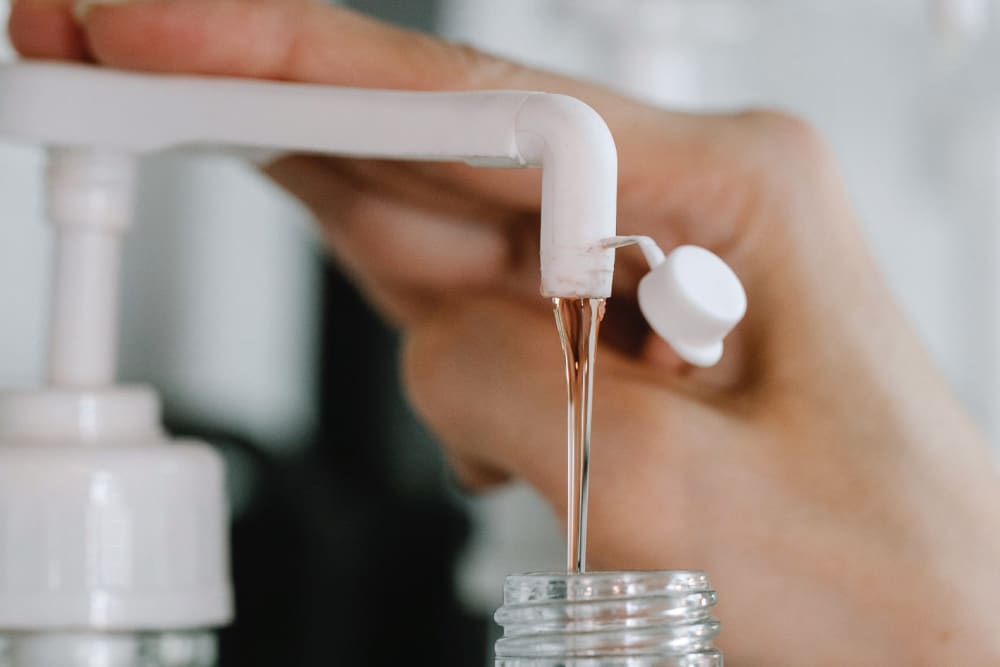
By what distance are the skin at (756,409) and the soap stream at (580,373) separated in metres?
0.08

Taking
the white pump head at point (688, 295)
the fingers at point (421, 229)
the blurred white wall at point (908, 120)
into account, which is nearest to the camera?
the white pump head at point (688, 295)

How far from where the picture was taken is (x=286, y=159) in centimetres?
39

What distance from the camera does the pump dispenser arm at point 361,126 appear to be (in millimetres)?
256

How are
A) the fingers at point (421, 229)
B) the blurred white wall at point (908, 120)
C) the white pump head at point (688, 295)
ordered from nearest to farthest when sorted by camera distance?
the white pump head at point (688, 295) < the fingers at point (421, 229) < the blurred white wall at point (908, 120)

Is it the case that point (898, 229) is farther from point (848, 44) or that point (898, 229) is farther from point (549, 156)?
point (549, 156)

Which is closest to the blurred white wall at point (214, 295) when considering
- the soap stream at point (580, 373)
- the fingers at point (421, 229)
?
the fingers at point (421, 229)

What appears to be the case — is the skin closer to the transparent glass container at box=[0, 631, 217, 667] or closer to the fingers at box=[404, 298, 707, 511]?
the fingers at box=[404, 298, 707, 511]

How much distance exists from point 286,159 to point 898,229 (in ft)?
1.47

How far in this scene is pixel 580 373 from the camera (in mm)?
267

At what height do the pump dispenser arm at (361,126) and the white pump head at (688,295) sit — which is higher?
the pump dispenser arm at (361,126)

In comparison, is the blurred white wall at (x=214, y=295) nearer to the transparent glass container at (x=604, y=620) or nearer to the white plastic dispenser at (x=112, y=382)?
the white plastic dispenser at (x=112, y=382)

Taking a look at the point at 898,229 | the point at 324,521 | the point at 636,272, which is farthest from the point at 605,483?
the point at 898,229

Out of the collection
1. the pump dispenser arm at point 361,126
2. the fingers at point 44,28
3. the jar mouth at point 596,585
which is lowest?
the jar mouth at point 596,585

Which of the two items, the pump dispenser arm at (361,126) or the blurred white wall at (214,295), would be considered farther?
the blurred white wall at (214,295)
